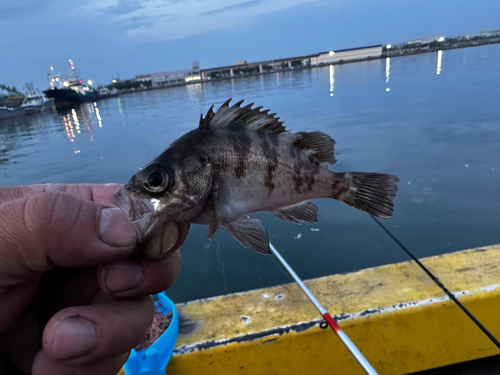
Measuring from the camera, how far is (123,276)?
56.5 inches

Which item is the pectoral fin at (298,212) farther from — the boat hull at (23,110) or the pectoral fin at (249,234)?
the boat hull at (23,110)

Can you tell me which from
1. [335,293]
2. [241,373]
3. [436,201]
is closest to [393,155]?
[436,201]

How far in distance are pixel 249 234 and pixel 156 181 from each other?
0.61 metres

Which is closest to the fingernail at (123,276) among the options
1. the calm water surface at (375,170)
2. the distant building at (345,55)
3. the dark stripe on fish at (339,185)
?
the dark stripe on fish at (339,185)

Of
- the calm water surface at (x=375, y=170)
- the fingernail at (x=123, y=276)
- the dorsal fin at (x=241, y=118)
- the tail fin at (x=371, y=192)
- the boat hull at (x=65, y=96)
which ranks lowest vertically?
the calm water surface at (x=375, y=170)

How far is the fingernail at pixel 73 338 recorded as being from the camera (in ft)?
3.84

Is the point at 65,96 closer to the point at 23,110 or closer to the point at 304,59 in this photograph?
the point at 23,110

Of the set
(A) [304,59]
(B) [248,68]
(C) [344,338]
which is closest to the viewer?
(C) [344,338]

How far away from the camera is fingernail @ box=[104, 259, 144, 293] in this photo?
4.63ft

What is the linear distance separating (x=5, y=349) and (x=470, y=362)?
12.5 feet

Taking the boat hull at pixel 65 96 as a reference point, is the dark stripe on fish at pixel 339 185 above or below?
below

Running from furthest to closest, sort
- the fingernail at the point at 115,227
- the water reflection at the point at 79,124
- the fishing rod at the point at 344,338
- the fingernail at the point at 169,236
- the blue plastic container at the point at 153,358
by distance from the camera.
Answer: the water reflection at the point at 79,124
the blue plastic container at the point at 153,358
the fishing rod at the point at 344,338
the fingernail at the point at 169,236
the fingernail at the point at 115,227

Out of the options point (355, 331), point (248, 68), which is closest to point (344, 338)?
point (355, 331)

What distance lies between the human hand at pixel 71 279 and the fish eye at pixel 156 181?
0.53ft
